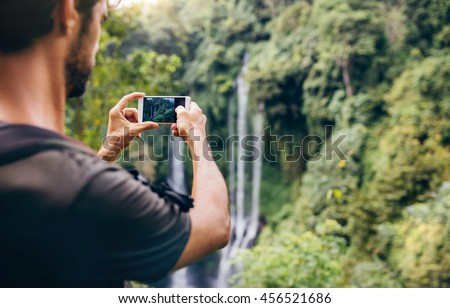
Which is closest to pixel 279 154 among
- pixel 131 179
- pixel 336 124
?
pixel 336 124

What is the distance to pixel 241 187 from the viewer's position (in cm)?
1491

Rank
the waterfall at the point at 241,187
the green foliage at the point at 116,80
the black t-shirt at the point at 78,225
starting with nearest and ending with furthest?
1. the black t-shirt at the point at 78,225
2. the green foliage at the point at 116,80
3. the waterfall at the point at 241,187

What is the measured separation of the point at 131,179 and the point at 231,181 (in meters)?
14.5

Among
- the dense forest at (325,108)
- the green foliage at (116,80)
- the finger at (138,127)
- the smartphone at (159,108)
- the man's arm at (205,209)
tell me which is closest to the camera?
the man's arm at (205,209)

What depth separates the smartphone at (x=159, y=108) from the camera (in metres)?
1.21

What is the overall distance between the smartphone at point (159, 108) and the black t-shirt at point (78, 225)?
1.88 feet

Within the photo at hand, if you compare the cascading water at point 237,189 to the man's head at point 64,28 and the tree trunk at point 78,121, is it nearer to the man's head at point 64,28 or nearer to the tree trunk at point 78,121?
the tree trunk at point 78,121

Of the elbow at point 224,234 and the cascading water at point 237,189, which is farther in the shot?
the cascading water at point 237,189

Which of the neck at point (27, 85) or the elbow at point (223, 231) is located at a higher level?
the neck at point (27, 85)

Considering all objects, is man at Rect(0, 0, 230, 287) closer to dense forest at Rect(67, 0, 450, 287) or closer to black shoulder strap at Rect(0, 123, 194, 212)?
black shoulder strap at Rect(0, 123, 194, 212)

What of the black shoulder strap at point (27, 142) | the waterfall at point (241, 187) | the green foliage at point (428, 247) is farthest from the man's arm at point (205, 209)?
the waterfall at point (241, 187)

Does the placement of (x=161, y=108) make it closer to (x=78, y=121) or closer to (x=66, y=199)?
(x=66, y=199)

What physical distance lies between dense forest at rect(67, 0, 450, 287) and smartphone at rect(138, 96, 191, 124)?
3.88 meters
